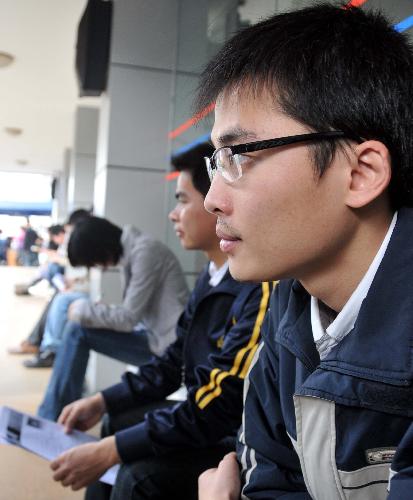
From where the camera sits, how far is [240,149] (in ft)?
2.90

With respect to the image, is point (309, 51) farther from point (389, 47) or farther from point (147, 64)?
point (147, 64)

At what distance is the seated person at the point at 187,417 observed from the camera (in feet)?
4.31

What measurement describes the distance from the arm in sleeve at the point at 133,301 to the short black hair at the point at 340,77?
72.4 inches

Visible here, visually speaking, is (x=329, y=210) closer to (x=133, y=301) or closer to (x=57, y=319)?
(x=133, y=301)

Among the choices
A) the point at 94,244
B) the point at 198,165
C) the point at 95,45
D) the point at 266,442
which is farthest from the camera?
the point at 95,45

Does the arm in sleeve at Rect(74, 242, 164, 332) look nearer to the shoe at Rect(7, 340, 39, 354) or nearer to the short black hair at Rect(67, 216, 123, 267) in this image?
the short black hair at Rect(67, 216, 123, 267)

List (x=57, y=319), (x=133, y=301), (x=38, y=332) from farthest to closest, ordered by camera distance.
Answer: (x=38, y=332), (x=57, y=319), (x=133, y=301)

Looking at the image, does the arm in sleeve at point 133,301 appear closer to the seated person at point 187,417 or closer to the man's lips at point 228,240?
the seated person at point 187,417

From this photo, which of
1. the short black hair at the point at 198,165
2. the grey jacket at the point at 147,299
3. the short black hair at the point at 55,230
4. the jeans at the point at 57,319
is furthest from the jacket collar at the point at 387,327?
the short black hair at the point at 55,230

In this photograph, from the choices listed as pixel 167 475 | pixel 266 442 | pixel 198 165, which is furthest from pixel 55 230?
pixel 266 442

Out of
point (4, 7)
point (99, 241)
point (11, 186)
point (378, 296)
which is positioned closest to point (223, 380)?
point (378, 296)

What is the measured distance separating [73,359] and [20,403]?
1007 millimetres

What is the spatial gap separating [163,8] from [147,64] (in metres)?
0.40

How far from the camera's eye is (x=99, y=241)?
2.87 m
